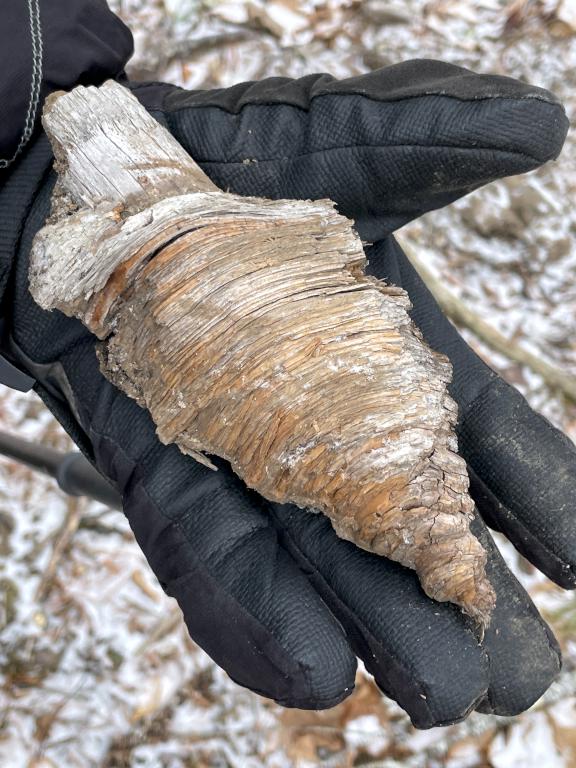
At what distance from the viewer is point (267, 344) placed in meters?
1.41

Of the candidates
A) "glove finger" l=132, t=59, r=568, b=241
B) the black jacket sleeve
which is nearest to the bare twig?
the black jacket sleeve

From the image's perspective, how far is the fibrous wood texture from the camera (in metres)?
1.38

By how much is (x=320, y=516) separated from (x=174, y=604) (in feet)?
4.12

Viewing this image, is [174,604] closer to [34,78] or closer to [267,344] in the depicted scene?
[267,344]

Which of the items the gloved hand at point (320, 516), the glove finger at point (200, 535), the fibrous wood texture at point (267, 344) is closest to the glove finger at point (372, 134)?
the gloved hand at point (320, 516)

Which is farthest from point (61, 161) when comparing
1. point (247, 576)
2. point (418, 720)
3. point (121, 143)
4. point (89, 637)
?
point (89, 637)

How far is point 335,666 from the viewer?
1356mm

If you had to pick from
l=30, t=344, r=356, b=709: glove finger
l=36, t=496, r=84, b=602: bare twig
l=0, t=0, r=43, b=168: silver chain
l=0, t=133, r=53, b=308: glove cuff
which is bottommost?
l=36, t=496, r=84, b=602: bare twig

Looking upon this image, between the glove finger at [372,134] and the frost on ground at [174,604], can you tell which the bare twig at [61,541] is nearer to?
the frost on ground at [174,604]

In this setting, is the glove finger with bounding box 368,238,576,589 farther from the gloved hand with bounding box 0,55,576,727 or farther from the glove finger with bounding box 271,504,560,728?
the glove finger with bounding box 271,504,560,728

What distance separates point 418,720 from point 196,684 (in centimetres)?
127

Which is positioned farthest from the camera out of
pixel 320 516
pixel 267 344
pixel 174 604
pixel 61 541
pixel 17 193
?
pixel 61 541

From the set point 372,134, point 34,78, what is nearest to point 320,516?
point 372,134

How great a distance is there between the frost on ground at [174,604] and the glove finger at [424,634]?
971mm
